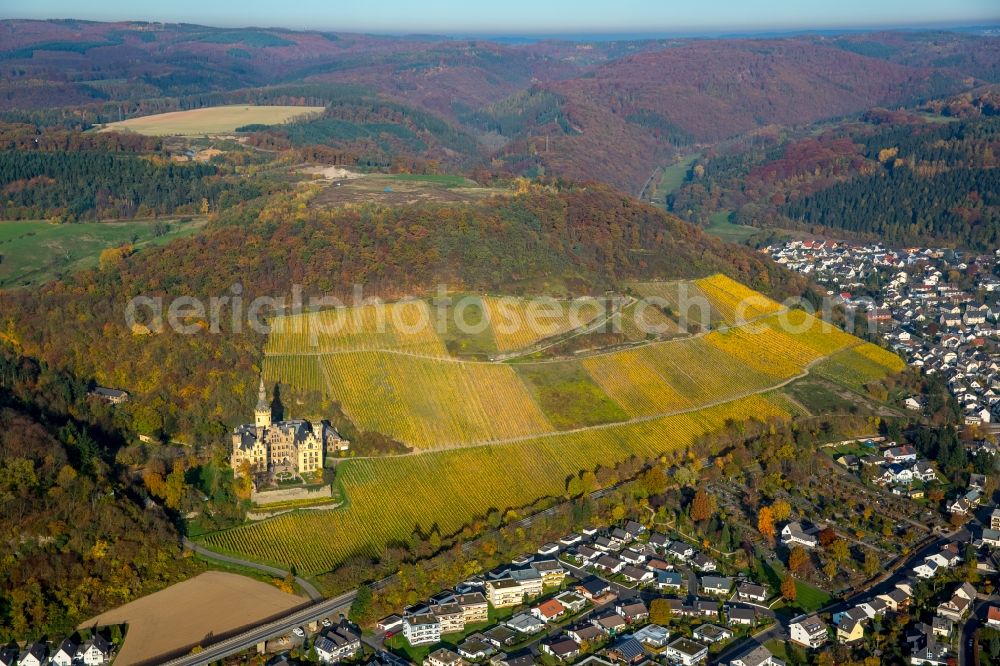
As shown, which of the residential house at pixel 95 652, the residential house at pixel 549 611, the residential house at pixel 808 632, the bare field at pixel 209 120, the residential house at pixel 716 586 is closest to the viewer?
the residential house at pixel 95 652

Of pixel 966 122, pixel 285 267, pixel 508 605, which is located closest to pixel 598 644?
pixel 508 605

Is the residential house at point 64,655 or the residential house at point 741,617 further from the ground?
the residential house at point 64,655

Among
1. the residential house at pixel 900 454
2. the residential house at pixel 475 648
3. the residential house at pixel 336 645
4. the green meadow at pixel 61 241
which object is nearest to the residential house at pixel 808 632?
the residential house at pixel 475 648

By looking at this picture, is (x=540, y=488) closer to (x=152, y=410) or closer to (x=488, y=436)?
(x=488, y=436)

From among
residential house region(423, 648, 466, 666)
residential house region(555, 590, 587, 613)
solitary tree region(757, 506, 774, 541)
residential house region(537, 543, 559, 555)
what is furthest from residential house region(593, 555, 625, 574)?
residential house region(423, 648, 466, 666)

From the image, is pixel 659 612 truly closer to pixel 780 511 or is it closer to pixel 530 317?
pixel 780 511

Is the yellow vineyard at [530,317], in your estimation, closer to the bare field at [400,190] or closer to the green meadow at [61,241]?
the bare field at [400,190]
